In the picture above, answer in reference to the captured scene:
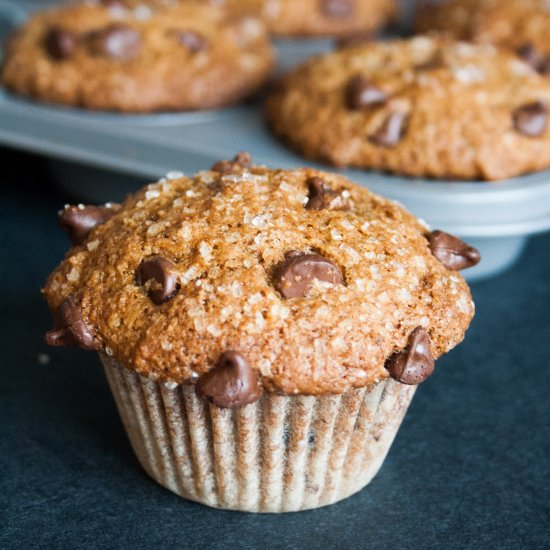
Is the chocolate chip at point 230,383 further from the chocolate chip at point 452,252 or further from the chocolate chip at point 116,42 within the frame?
the chocolate chip at point 116,42

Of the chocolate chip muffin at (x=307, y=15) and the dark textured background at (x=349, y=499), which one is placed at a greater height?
the chocolate chip muffin at (x=307, y=15)

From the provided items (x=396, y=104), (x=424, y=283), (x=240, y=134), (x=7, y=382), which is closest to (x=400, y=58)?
(x=396, y=104)

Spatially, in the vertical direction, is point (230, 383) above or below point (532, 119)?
above

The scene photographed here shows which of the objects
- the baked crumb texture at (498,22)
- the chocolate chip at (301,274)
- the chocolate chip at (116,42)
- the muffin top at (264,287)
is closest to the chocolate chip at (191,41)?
the chocolate chip at (116,42)

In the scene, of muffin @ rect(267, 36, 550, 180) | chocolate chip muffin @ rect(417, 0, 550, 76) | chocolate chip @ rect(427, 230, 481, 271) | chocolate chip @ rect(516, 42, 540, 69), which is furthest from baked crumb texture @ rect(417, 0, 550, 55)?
chocolate chip @ rect(427, 230, 481, 271)

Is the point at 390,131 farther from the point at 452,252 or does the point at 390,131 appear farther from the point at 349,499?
the point at 349,499

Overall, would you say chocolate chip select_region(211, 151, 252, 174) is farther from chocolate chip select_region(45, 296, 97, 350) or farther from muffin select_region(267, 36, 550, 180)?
muffin select_region(267, 36, 550, 180)

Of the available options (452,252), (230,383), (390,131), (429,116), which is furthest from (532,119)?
(230,383)
